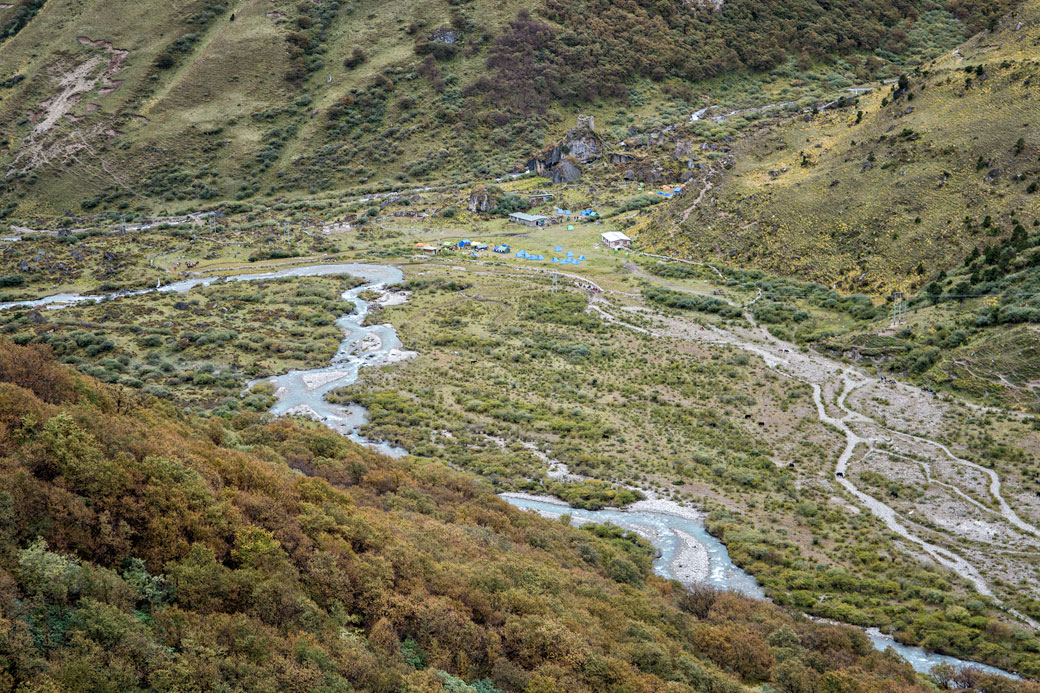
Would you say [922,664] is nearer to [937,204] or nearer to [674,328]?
[674,328]

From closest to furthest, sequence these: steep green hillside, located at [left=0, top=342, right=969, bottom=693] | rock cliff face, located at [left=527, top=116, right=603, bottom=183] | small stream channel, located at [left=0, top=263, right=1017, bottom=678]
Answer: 1. steep green hillside, located at [left=0, top=342, right=969, bottom=693]
2. small stream channel, located at [left=0, top=263, right=1017, bottom=678]
3. rock cliff face, located at [left=527, top=116, right=603, bottom=183]

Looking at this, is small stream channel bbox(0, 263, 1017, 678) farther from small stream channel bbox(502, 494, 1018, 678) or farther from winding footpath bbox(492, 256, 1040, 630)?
winding footpath bbox(492, 256, 1040, 630)

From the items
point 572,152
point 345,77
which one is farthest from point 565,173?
point 345,77

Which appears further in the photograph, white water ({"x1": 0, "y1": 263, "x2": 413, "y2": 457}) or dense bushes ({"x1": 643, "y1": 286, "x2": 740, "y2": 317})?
dense bushes ({"x1": 643, "y1": 286, "x2": 740, "y2": 317})

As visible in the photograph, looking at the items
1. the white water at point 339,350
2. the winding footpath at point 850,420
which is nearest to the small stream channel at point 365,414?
the white water at point 339,350

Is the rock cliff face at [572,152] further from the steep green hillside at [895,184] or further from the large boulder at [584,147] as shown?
the steep green hillside at [895,184]

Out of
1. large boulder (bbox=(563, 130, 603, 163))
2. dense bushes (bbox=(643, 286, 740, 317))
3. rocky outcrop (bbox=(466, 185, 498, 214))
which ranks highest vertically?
large boulder (bbox=(563, 130, 603, 163))

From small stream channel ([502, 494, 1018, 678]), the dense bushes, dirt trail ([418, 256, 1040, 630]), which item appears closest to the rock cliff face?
the dense bushes
